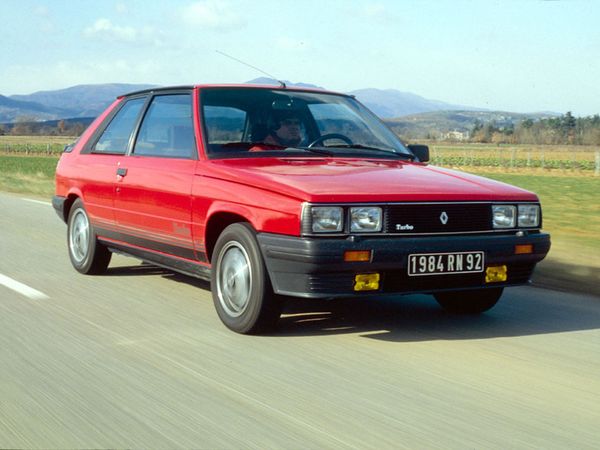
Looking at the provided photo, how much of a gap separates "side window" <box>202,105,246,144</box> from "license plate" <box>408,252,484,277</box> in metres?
1.76

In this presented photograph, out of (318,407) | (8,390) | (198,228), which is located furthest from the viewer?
(198,228)

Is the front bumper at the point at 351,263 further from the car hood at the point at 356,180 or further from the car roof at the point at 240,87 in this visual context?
the car roof at the point at 240,87

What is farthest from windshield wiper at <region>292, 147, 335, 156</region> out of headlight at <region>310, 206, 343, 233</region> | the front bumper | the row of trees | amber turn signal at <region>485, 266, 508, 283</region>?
the row of trees

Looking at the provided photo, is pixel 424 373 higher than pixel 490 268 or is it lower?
lower

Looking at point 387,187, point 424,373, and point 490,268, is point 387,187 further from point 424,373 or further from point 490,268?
point 424,373

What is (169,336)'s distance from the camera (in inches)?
213

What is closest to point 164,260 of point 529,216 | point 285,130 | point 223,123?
point 223,123

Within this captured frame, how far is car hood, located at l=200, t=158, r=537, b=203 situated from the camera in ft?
16.7

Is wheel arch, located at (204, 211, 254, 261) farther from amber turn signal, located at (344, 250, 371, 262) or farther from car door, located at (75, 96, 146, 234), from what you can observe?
car door, located at (75, 96, 146, 234)

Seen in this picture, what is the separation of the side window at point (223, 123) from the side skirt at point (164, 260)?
0.89 m

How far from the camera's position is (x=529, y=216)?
18.9 ft

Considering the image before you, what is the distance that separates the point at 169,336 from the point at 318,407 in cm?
176

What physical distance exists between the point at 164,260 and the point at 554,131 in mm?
125712

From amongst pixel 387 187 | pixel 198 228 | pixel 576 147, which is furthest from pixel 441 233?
pixel 576 147
